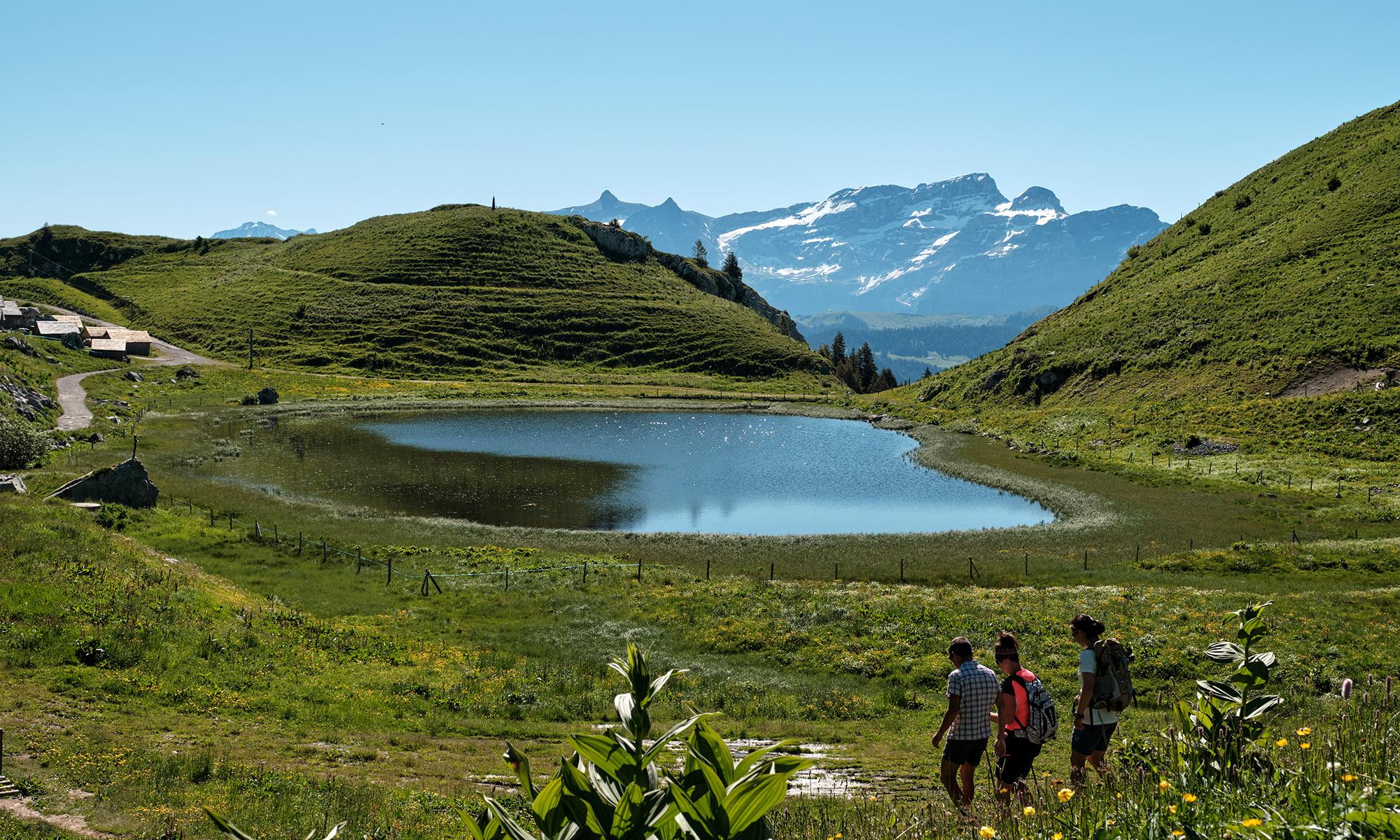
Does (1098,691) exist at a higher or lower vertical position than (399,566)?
higher

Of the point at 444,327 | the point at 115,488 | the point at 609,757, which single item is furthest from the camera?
the point at 444,327

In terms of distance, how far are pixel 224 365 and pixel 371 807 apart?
14844 cm

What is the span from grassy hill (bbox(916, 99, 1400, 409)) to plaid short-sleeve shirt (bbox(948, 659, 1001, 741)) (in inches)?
3219

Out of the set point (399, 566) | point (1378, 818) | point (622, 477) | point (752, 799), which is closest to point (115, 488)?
point (399, 566)

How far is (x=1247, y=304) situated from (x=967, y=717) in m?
100

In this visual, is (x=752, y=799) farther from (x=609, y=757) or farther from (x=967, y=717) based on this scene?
(x=967, y=717)

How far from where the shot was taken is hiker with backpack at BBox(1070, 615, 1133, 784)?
42.6 ft

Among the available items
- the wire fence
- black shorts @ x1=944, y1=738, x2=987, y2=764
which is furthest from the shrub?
black shorts @ x1=944, y1=738, x2=987, y2=764

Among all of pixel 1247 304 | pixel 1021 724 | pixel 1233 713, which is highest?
pixel 1247 304

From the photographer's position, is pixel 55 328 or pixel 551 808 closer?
pixel 551 808

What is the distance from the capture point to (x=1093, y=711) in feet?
43.1

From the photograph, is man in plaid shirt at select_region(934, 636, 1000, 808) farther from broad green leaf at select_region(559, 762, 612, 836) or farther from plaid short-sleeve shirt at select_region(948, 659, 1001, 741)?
broad green leaf at select_region(559, 762, 612, 836)

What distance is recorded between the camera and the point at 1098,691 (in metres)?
13.1

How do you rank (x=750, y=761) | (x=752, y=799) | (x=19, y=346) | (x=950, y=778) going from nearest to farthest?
(x=752, y=799)
(x=750, y=761)
(x=950, y=778)
(x=19, y=346)
